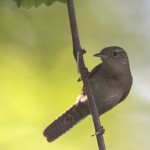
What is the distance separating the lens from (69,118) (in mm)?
3236

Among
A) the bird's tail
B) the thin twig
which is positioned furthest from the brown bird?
the thin twig

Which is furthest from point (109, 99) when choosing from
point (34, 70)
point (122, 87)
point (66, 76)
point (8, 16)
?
point (8, 16)

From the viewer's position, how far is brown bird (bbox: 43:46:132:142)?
3217mm

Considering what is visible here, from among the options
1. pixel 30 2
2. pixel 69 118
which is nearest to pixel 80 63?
pixel 30 2

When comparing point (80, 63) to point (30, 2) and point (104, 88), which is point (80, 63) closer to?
point (30, 2)

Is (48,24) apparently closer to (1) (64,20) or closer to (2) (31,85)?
(1) (64,20)

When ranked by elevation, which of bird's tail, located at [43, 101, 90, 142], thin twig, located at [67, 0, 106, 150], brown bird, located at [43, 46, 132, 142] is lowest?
thin twig, located at [67, 0, 106, 150]

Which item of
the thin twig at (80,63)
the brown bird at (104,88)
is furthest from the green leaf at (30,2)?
the brown bird at (104,88)

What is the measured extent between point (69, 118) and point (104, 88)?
0.99 ft

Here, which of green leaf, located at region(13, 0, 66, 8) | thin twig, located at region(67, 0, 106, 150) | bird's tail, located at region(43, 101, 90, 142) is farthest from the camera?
bird's tail, located at region(43, 101, 90, 142)

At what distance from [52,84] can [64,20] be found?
1.62 feet

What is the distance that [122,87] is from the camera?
336 cm

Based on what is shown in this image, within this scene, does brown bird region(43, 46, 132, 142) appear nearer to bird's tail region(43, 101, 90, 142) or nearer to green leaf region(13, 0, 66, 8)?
bird's tail region(43, 101, 90, 142)

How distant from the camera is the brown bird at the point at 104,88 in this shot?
3217mm
